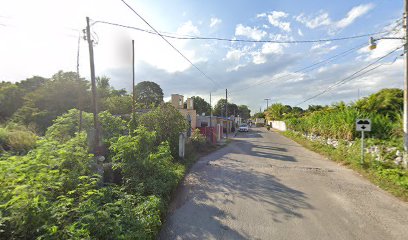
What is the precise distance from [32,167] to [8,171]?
0.29 metres

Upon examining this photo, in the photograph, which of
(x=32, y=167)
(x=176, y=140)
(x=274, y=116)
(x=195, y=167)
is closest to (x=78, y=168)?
(x=32, y=167)

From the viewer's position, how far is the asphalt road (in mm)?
3678

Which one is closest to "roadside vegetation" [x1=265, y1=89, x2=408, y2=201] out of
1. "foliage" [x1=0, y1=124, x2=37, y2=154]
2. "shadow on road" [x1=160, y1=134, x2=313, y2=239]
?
"shadow on road" [x1=160, y1=134, x2=313, y2=239]

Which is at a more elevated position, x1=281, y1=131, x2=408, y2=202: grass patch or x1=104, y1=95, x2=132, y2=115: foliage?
x1=104, y1=95, x2=132, y2=115: foliage

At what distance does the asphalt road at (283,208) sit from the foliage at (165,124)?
9.61 feet

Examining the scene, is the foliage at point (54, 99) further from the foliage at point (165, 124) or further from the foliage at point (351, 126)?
the foliage at point (351, 126)

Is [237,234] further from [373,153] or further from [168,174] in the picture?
[373,153]

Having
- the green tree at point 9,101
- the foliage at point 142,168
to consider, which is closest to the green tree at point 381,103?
the foliage at point 142,168

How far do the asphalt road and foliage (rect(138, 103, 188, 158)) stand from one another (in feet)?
9.61

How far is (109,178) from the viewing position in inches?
217

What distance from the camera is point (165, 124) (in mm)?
10031

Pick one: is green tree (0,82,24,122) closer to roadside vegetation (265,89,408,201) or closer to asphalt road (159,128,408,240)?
asphalt road (159,128,408,240)

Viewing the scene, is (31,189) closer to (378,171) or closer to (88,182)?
(88,182)

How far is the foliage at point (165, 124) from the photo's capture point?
9852mm
